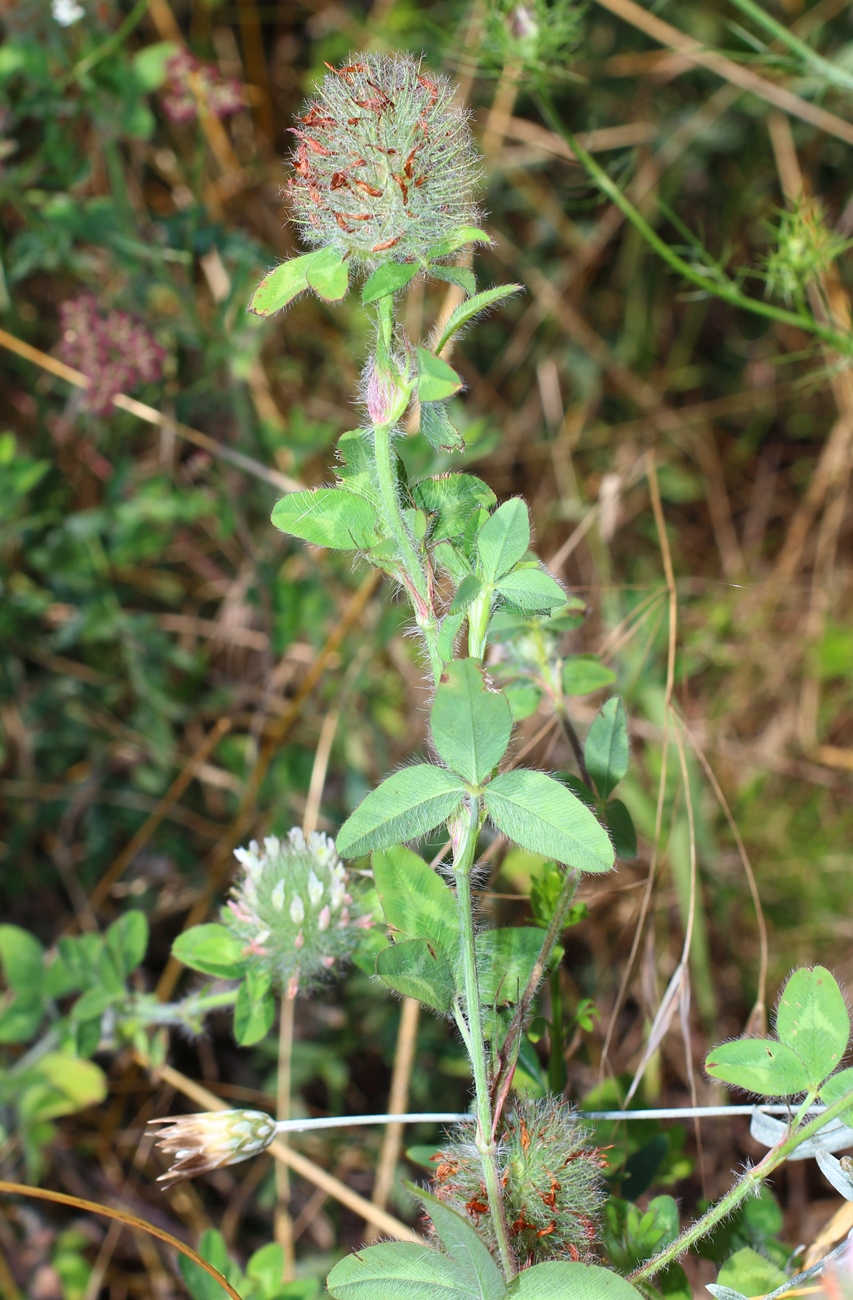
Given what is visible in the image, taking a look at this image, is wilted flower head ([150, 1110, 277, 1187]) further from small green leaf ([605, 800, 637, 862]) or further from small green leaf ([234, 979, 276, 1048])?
small green leaf ([605, 800, 637, 862])

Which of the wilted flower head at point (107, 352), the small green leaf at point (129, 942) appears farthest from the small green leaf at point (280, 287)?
the wilted flower head at point (107, 352)

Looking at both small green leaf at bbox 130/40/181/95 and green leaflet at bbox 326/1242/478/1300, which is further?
small green leaf at bbox 130/40/181/95

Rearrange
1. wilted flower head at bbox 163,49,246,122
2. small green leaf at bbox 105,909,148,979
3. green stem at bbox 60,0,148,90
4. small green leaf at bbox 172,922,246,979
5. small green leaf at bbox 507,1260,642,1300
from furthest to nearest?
1. wilted flower head at bbox 163,49,246,122
2. green stem at bbox 60,0,148,90
3. small green leaf at bbox 105,909,148,979
4. small green leaf at bbox 172,922,246,979
5. small green leaf at bbox 507,1260,642,1300

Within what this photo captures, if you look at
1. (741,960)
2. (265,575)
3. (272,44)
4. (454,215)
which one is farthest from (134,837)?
(272,44)

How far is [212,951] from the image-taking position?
152 centimetres

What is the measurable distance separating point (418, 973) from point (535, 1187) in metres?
0.25

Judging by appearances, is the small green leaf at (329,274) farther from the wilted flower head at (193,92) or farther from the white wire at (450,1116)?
the wilted flower head at (193,92)

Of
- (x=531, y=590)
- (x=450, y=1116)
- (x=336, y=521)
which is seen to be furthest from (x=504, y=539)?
(x=450, y=1116)

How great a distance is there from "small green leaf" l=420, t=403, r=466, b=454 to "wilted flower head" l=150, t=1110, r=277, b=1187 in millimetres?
764

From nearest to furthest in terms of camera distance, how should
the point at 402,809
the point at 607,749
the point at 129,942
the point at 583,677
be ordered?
the point at 402,809
the point at 607,749
the point at 583,677
the point at 129,942

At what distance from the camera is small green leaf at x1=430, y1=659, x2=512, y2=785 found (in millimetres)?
1035

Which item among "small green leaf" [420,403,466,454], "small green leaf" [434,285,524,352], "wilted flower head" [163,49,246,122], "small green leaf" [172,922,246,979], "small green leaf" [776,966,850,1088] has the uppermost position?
"wilted flower head" [163,49,246,122]

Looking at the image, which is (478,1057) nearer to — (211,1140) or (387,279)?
(211,1140)

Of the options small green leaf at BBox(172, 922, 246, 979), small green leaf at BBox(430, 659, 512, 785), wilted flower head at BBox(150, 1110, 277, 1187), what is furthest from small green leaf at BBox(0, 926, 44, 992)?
small green leaf at BBox(430, 659, 512, 785)
